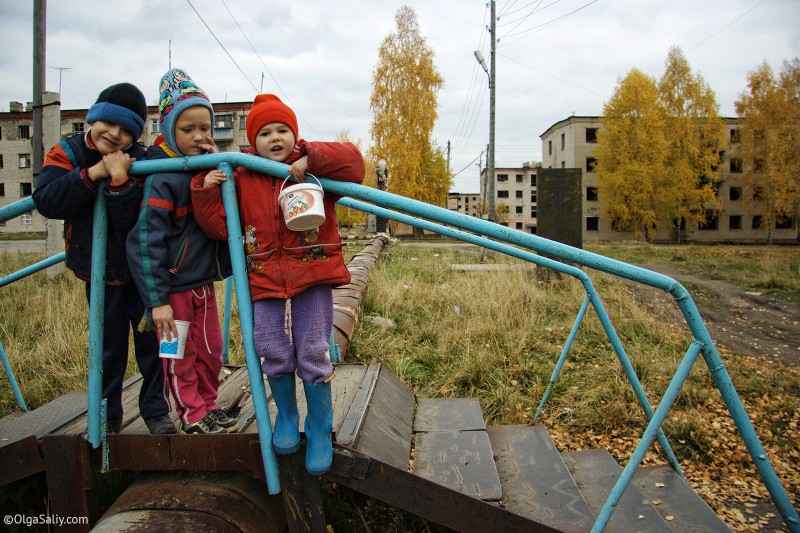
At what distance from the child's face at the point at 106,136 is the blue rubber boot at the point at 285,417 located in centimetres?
104

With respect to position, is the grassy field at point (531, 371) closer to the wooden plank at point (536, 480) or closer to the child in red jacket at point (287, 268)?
the wooden plank at point (536, 480)

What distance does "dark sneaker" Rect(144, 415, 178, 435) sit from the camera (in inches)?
72.9

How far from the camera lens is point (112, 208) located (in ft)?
5.60

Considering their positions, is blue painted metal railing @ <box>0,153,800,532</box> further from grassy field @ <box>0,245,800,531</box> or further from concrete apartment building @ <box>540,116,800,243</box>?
concrete apartment building @ <box>540,116,800,243</box>

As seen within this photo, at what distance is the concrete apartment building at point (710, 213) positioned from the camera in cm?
3641

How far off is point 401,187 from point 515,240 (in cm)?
2628

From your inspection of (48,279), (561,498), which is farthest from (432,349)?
(48,279)

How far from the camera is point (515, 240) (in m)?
1.67

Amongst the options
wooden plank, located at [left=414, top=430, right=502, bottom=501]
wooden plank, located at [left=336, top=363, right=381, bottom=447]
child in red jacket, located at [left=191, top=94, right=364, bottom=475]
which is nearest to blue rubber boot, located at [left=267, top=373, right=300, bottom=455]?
child in red jacket, located at [left=191, top=94, right=364, bottom=475]

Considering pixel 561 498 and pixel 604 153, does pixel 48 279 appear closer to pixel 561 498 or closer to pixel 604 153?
pixel 561 498

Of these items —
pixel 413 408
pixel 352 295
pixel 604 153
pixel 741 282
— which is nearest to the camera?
pixel 413 408

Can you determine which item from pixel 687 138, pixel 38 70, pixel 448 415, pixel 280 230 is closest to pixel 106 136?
pixel 280 230

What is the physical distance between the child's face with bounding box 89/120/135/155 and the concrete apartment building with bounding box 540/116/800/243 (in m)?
37.3

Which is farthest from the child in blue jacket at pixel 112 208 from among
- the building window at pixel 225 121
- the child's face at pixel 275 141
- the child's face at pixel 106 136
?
the building window at pixel 225 121
